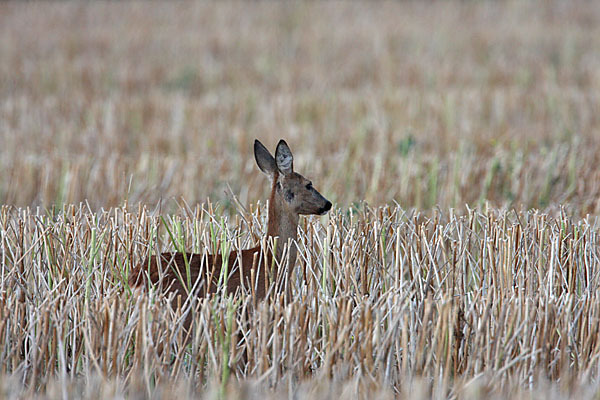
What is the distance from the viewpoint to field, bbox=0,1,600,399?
10.0 ft

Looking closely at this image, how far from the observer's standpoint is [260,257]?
346 centimetres

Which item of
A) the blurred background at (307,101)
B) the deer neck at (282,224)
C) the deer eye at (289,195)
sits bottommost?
the deer neck at (282,224)

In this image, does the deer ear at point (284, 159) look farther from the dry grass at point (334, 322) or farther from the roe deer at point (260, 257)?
the dry grass at point (334, 322)

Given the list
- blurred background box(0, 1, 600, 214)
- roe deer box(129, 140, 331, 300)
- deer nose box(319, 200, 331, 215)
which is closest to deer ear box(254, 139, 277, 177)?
roe deer box(129, 140, 331, 300)

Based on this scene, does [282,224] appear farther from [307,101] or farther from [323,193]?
[307,101]

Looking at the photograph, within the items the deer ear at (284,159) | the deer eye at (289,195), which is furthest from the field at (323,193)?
the deer ear at (284,159)

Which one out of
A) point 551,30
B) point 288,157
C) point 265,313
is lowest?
point 265,313

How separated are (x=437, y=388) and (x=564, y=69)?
1051 centimetres

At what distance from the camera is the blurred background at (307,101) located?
6.28 m

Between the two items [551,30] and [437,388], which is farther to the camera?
[551,30]

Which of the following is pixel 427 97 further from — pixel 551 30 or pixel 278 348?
pixel 278 348

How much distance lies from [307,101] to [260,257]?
7002mm

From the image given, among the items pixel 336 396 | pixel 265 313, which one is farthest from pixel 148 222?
pixel 336 396

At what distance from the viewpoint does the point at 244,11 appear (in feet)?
54.8
